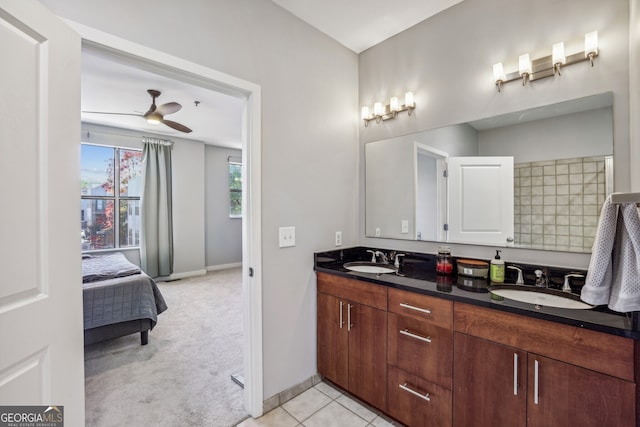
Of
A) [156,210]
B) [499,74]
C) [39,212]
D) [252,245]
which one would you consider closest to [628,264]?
[499,74]

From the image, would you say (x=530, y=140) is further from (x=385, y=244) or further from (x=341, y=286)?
(x=341, y=286)

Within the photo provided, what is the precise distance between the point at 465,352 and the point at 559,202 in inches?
39.1

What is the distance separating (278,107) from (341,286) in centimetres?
131

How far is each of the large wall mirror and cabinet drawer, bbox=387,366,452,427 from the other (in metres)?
0.94

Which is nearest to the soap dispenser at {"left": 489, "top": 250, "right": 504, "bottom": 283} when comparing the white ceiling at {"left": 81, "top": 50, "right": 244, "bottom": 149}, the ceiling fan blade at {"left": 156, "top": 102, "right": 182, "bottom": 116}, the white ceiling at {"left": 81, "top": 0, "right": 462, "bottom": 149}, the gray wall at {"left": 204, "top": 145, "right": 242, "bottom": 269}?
the white ceiling at {"left": 81, "top": 0, "right": 462, "bottom": 149}

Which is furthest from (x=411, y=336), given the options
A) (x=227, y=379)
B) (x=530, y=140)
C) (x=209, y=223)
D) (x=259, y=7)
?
(x=209, y=223)

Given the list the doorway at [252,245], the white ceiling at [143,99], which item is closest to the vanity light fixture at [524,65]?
the doorway at [252,245]

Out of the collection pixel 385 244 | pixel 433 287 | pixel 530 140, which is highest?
pixel 530 140

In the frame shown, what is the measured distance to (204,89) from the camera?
118 inches

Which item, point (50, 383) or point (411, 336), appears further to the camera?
point (411, 336)

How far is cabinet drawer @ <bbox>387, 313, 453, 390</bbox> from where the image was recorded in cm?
146

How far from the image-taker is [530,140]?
1.68m

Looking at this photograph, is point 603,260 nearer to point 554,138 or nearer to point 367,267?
point 554,138

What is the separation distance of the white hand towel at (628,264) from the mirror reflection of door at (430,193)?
92 cm
